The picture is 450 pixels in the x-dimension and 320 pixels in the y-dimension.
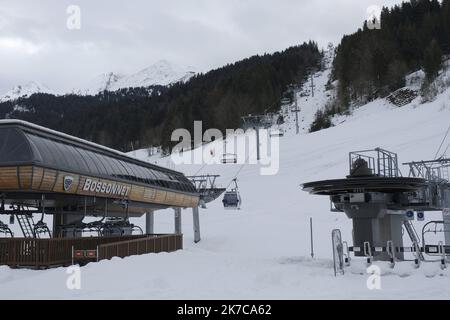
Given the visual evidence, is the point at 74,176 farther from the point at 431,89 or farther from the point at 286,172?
the point at 431,89

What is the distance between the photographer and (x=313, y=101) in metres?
103

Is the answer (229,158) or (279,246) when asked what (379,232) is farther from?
(229,158)

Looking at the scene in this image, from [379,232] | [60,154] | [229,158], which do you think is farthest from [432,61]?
[60,154]

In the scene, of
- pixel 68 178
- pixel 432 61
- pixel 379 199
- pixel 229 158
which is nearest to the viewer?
pixel 379 199

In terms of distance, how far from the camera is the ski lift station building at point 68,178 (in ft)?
60.6

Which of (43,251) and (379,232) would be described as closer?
(43,251)

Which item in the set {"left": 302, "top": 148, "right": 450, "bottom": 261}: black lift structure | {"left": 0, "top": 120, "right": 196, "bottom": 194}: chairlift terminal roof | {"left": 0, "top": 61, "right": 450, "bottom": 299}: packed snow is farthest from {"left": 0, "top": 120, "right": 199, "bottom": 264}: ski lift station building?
{"left": 302, "top": 148, "right": 450, "bottom": 261}: black lift structure

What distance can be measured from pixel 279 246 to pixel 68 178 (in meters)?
14.8

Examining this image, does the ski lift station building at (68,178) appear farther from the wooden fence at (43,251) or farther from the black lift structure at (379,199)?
the black lift structure at (379,199)

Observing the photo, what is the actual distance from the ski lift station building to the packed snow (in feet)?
11.2

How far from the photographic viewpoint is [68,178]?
67.7ft

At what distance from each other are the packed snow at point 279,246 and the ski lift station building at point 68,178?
3429 millimetres

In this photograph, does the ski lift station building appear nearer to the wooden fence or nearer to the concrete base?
the wooden fence

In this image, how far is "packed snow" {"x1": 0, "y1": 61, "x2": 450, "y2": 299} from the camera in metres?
12.7
